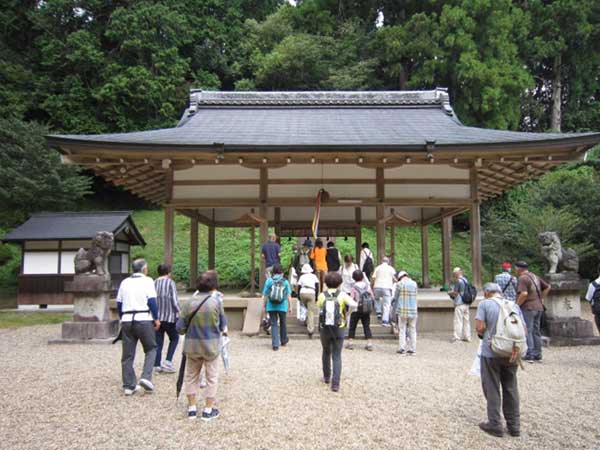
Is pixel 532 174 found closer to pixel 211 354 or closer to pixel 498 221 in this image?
pixel 498 221

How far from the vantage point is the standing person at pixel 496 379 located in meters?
3.88

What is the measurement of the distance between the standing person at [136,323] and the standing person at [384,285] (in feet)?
15.2

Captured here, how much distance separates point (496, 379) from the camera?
396 centimetres

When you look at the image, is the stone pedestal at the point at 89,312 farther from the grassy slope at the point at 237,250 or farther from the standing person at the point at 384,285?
the grassy slope at the point at 237,250

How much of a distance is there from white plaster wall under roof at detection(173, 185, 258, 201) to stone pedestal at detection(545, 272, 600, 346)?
655 centimetres

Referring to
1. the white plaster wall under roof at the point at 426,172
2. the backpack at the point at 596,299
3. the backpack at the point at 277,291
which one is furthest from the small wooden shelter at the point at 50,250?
the backpack at the point at 596,299

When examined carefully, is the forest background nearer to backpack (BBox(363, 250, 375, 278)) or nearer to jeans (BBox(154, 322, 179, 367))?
backpack (BBox(363, 250, 375, 278))

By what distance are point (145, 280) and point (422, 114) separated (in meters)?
10.3

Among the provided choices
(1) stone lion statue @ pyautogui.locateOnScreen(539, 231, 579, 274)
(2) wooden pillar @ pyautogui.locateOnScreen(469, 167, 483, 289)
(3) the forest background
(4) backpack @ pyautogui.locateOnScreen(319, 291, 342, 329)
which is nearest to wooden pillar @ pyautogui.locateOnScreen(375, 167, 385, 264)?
(2) wooden pillar @ pyautogui.locateOnScreen(469, 167, 483, 289)

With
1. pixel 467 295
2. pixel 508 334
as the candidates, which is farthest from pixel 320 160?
pixel 508 334

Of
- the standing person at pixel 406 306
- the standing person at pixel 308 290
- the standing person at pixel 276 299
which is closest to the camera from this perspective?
the standing person at pixel 406 306

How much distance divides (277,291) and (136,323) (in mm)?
2720

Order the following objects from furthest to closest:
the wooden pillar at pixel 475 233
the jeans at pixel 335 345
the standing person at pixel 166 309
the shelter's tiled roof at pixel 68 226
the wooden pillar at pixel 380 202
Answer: the shelter's tiled roof at pixel 68 226, the wooden pillar at pixel 380 202, the wooden pillar at pixel 475 233, the standing person at pixel 166 309, the jeans at pixel 335 345

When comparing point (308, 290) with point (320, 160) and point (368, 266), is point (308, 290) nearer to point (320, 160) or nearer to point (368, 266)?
point (368, 266)
